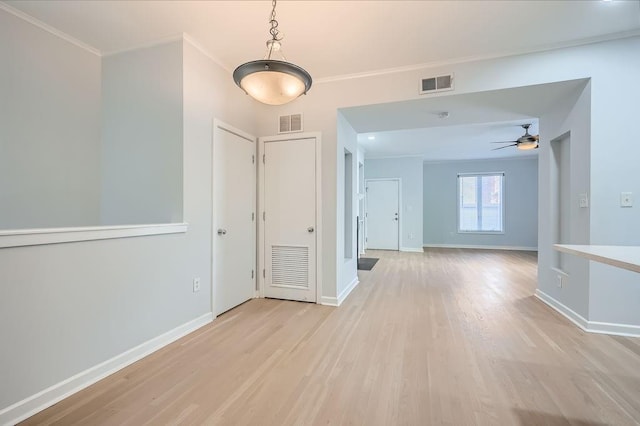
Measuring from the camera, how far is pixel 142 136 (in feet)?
8.98

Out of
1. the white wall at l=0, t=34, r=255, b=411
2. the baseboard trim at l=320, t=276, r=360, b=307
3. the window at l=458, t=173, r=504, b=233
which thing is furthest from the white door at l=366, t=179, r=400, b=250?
the white wall at l=0, t=34, r=255, b=411

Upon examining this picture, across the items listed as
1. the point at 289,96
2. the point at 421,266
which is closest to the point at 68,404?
the point at 289,96

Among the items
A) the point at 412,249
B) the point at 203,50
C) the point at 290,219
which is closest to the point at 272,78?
the point at 203,50

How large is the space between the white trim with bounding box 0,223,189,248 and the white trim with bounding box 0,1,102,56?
6.44 feet

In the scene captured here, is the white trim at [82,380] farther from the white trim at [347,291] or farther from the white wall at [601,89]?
the white wall at [601,89]

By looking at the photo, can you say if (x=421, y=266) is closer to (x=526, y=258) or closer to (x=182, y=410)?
(x=526, y=258)

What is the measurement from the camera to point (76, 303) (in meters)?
1.81

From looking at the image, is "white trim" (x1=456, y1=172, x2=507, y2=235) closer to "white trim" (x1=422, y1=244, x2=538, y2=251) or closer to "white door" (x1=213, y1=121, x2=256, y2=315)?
"white trim" (x1=422, y1=244, x2=538, y2=251)

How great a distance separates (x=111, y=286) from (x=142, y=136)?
1.47 m

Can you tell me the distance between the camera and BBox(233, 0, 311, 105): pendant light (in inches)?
67.2

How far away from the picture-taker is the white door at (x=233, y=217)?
3.03 meters

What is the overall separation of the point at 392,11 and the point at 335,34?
53 cm

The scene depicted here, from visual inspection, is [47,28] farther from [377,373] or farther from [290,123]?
[377,373]

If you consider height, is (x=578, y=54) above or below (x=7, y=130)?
above
